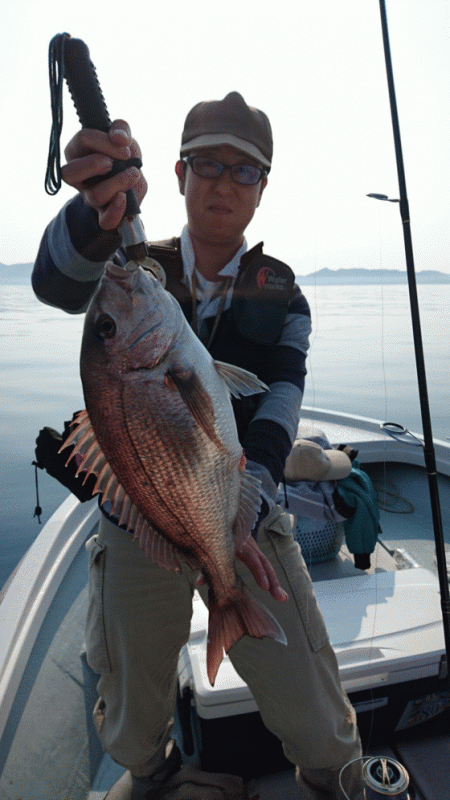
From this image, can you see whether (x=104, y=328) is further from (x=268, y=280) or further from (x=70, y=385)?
(x=70, y=385)

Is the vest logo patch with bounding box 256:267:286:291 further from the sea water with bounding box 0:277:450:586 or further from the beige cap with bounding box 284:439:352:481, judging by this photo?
the sea water with bounding box 0:277:450:586

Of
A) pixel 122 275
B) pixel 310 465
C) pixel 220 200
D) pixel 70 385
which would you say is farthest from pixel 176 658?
pixel 70 385

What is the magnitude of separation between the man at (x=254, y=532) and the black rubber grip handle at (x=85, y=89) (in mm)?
346

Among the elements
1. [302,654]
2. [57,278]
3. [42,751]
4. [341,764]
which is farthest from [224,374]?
[42,751]

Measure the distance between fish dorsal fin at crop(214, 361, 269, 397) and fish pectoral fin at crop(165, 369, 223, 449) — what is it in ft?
0.54

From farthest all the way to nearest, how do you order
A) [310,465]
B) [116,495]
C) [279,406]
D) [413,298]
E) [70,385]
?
1. [70,385]
2. [310,465]
3. [413,298]
4. [279,406]
5. [116,495]

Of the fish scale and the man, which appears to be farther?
the man

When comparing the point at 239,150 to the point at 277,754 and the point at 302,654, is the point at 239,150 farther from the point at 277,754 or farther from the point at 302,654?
the point at 277,754

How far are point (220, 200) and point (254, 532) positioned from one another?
1.43 metres

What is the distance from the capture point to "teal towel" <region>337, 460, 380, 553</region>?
380 centimetres

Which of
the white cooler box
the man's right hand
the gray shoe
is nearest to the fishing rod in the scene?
the white cooler box

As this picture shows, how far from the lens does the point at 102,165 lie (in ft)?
4.25

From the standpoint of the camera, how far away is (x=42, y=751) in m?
2.42

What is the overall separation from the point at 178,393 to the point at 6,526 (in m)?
5.86
